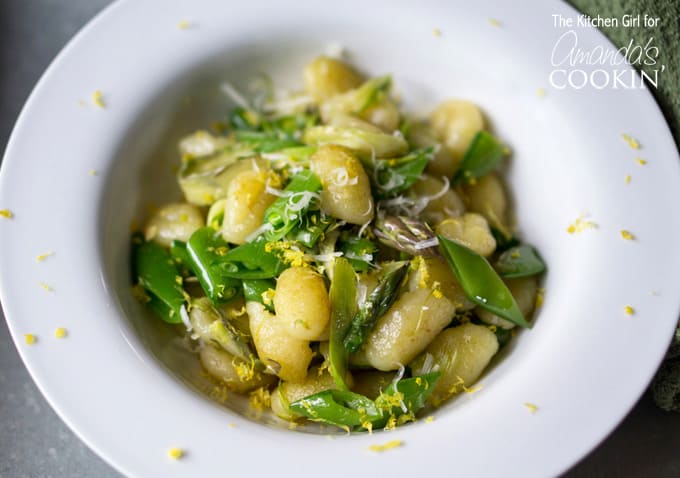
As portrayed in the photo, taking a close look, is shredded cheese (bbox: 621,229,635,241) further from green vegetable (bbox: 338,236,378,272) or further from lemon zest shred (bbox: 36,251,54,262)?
lemon zest shred (bbox: 36,251,54,262)

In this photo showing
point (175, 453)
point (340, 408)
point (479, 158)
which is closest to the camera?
point (175, 453)

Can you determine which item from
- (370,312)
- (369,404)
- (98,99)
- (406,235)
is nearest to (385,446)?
(369,404)

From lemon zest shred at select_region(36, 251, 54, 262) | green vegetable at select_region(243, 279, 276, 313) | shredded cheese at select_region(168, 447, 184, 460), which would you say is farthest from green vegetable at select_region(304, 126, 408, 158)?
shredded cheese at select_region(168, 447, 184, 460)

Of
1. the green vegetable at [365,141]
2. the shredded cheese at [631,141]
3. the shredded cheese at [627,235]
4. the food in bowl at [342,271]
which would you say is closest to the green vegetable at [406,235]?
the food in bowl at [342,271]

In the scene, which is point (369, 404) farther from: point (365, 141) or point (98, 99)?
point (98, 99)

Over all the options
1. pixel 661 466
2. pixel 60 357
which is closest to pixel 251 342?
pixel 60 357

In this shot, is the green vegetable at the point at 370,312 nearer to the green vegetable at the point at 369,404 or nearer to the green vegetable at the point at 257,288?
the green vegetable at the point at 369,404
